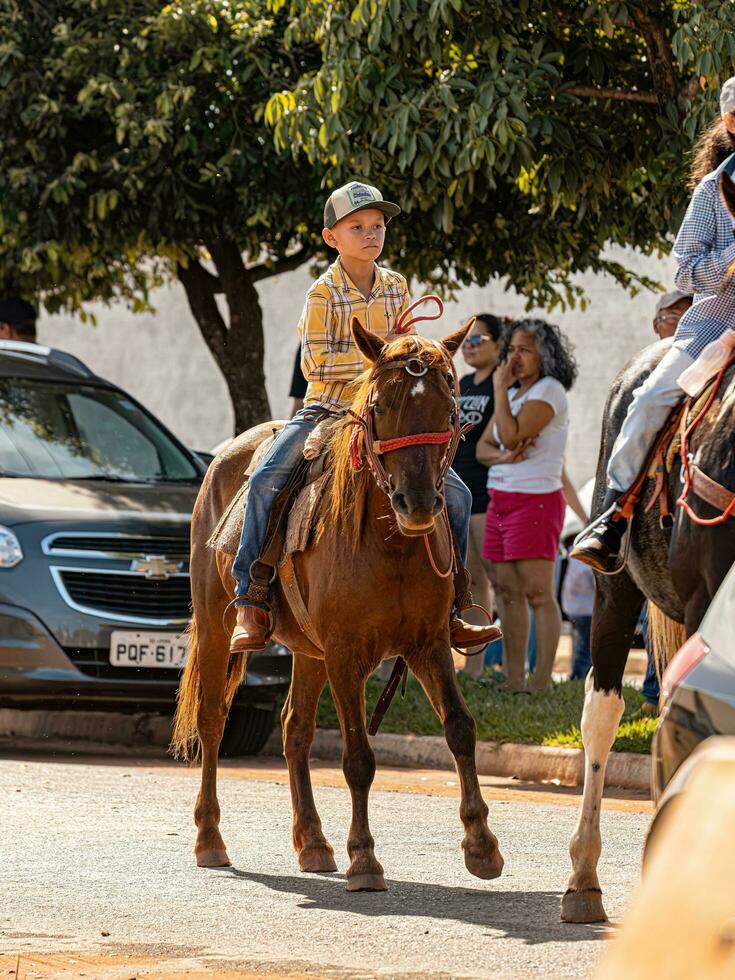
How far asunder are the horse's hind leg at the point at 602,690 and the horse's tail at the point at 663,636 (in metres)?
0.09

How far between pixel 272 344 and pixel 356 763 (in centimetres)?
2056

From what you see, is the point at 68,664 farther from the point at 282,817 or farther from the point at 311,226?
the point at 311,226

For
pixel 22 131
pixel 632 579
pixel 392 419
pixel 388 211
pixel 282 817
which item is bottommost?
pixel 282 817

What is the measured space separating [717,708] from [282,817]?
17.4ft

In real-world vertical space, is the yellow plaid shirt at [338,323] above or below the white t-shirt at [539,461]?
above

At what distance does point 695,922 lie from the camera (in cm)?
213

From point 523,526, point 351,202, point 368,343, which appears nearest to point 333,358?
point 351,202

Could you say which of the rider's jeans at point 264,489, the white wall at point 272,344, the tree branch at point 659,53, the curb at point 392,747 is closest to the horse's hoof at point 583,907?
the rider's jeans at point 264,489

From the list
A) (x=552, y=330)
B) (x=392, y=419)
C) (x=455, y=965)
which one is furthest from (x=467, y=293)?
(x=455, y=965)

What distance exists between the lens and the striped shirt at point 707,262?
627cm

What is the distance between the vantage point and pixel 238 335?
16.0m

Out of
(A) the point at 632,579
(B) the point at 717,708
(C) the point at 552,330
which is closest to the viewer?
(B) the point at 717,708

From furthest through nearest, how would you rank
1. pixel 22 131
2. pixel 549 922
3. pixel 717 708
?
pixel 22 131 < pixel 549 922 < pixel 717 708

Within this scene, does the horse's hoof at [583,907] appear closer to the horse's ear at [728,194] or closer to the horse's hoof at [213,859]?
the horse's hoof at [213,859]
